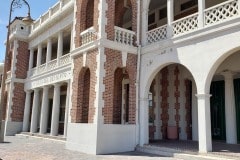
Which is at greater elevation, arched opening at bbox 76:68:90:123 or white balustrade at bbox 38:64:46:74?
white balustrade at bbox 38:64:46:74

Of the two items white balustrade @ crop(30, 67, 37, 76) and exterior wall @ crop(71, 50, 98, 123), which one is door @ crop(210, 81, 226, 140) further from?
white balustrade @ crop(30, 67, 37, 76)

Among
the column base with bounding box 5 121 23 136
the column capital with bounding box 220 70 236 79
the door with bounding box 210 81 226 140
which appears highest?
the column capital with bounding box 220 70 236 79

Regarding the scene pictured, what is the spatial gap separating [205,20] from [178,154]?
463cm

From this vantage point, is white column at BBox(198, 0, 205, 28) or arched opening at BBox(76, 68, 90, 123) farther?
arched opening at BBox(76, 68, 90, 123)

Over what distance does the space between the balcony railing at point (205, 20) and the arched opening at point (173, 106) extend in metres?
2.79

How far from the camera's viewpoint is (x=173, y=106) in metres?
13.2

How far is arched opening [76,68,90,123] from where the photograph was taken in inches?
458

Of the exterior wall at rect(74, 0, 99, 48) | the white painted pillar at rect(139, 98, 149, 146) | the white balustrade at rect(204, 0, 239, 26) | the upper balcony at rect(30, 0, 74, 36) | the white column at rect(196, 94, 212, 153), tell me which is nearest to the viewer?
the white balustrade at rect(204, 0, 239, 26)

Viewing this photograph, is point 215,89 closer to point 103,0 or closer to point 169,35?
point 169,35

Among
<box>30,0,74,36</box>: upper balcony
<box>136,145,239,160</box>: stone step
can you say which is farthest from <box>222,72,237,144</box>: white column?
<box>30,0,74,36</box>: upper balcony

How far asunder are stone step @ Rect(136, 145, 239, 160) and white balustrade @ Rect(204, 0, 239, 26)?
14.0 feet

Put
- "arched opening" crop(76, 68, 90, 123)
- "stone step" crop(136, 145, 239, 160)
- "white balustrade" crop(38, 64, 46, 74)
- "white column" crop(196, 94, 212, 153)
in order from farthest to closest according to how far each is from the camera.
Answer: "white balustrade" crop(38, 64, 46, 74), "arched opening" crop(76, 68, 90, 123), "white column" crop(196, 94, 212, 153), "stone step" crop(136, 145, 239, 160)

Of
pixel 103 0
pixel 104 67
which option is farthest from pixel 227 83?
pixel 103 0

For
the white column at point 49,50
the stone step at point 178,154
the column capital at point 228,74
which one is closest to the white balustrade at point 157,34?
the column capital at point 228,74
